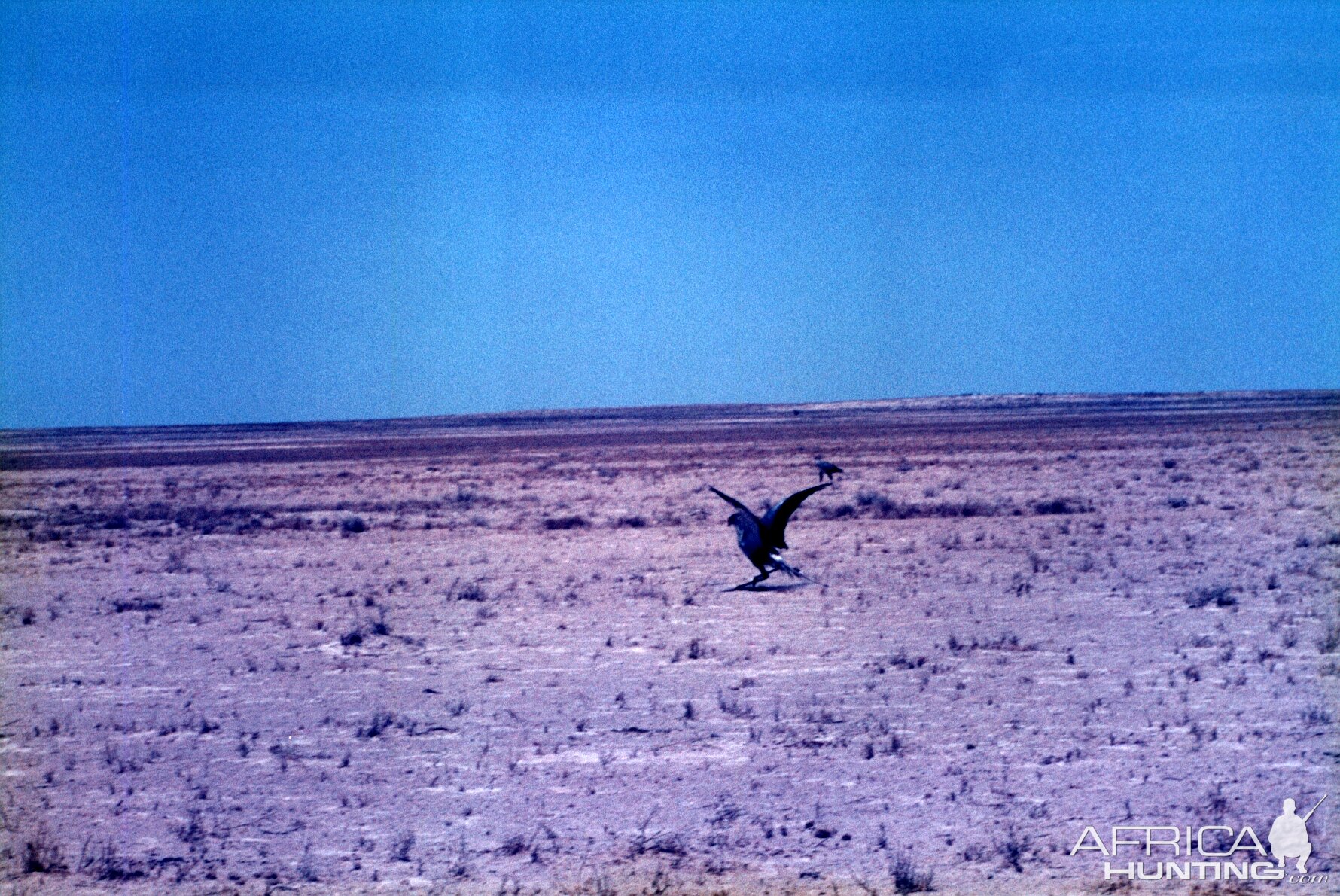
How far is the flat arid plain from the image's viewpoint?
7.28 m

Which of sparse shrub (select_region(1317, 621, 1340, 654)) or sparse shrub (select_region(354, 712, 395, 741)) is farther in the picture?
sparse shrub (select_region(1317, 621, 1340, 654))

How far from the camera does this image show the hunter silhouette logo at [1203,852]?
6.79 metres

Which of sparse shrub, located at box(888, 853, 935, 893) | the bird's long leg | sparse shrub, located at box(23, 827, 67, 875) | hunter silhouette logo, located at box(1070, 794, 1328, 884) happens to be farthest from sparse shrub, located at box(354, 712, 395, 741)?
the bird's long leg

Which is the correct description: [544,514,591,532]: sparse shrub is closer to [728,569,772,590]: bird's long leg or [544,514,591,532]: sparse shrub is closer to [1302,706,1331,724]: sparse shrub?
[728,569,772,590]: bird's long leg

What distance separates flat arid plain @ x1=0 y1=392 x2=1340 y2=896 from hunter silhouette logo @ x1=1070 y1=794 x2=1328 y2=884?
62 mm

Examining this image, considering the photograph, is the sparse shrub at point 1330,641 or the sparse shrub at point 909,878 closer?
the sparse shrub at point 909,878

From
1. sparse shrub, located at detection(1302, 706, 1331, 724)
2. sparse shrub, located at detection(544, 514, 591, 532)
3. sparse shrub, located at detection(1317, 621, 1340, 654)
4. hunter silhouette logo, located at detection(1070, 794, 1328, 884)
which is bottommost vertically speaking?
hunter silhouette logo, located at detection(1070, 794, 1328, 884)

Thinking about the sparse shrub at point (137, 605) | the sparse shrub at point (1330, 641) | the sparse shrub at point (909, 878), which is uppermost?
the sparse shrub at point (137, 605)

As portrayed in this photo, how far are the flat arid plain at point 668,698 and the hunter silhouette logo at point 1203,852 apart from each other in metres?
0.06

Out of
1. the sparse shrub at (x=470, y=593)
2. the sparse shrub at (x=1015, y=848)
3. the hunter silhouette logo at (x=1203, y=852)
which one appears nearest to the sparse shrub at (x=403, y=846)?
the sparse shrub at (x=1015, y=848)

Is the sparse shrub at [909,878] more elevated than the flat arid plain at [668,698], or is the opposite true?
the flat arid plain at [668,698]

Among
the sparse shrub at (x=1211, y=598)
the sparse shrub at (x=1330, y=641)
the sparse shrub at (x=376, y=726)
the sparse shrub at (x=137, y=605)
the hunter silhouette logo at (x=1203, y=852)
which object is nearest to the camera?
the hunter silhouette logo at (x=1203, y=852)

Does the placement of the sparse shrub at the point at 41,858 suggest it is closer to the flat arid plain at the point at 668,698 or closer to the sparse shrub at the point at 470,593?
the flat arid plain at the point at 668,698

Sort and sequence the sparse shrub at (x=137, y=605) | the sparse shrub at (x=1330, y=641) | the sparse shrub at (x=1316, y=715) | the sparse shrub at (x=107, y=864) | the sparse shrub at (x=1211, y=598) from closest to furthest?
the sparse shrub at (x=107, y=864), the sparse shrub at (x=1316, y=715), the sparse shrub at (x=1330, y=641), the sparse shrub at (x=1211, y=598), the sparse shrub at (x=137, y=605)
